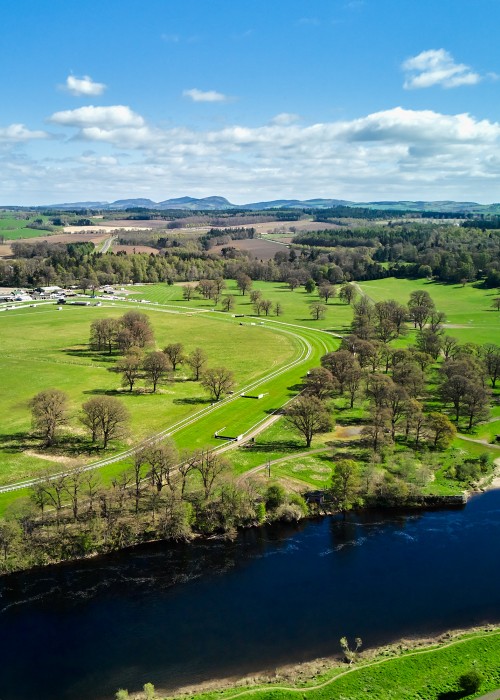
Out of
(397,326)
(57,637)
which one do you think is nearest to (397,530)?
(57,637)

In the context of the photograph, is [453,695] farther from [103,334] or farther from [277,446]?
[103,334]

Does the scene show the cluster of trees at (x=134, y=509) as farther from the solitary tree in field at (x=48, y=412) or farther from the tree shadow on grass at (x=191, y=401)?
the tree shadow on grass at (x=191, y=401)

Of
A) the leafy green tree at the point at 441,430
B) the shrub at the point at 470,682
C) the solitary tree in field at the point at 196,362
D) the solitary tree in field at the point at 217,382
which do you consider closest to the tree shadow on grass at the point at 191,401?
the solitary tree in field at the point at 217,382

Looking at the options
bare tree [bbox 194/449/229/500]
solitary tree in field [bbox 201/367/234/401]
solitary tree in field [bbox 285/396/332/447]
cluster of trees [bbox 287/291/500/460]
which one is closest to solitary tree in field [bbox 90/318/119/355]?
solitary tree in field [bbox 201/367/234/401]

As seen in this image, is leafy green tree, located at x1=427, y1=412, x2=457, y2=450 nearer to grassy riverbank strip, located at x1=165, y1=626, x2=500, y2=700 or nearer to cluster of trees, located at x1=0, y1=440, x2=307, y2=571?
cluster of trees, located at x1=0, y1=440, x2=307, y2=571

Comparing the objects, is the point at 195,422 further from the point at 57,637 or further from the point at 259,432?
the point at 57,637

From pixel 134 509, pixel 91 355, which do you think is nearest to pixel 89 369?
pixel 91 355

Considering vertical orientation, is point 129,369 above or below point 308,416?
above
